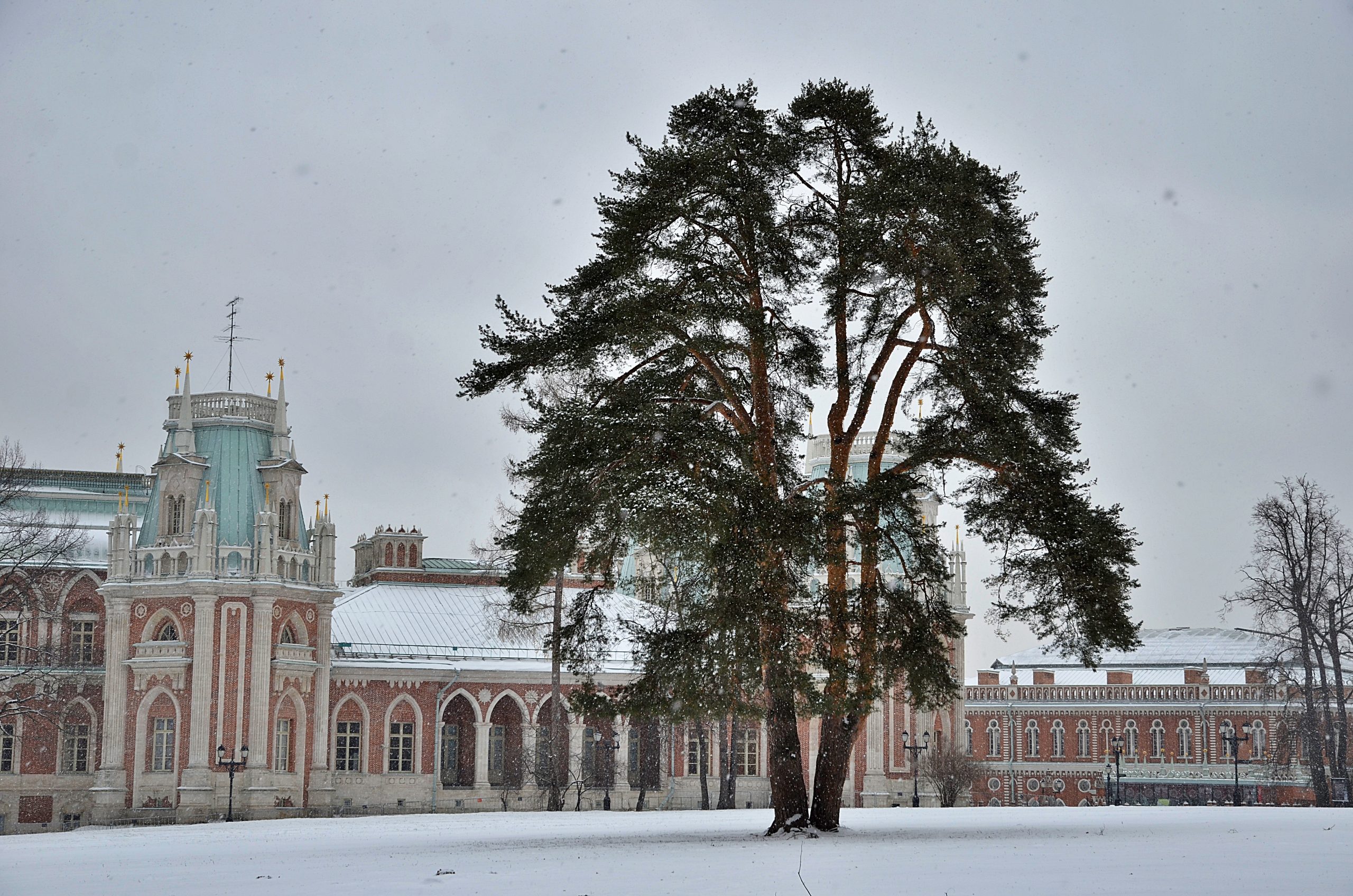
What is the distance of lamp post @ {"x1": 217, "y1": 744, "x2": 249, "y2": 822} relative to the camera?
121ft

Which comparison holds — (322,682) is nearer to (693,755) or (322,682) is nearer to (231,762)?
(231,762)

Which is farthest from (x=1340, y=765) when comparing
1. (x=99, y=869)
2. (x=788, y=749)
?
(x=99, y=869)

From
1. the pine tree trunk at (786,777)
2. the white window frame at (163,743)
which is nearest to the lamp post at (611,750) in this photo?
the white window frame at (163,743)

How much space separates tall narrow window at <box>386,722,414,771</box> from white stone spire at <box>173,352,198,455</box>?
10534 mm

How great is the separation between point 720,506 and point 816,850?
15.5 feet

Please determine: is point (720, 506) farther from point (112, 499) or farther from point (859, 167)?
point (112, 499)

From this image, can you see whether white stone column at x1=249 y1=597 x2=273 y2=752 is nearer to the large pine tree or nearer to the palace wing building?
the palace wing building

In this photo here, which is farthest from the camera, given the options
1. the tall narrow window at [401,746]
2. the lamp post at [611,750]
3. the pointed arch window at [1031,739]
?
the pointed arch window at [1031,739]

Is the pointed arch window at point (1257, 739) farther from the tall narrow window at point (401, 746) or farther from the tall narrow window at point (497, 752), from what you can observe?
the tall narrow window at point (401, 746)

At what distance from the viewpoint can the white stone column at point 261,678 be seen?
40.1m

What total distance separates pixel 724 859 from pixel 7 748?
3278 centimetres

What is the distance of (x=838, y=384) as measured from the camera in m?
23.0

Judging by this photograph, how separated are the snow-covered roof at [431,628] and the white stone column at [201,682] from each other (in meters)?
5.36

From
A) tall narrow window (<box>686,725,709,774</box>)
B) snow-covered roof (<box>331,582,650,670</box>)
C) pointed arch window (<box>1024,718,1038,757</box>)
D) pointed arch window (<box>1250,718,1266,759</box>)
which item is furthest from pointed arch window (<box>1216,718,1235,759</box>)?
snow-covered roof (<box>331,582,650,670</box>)
